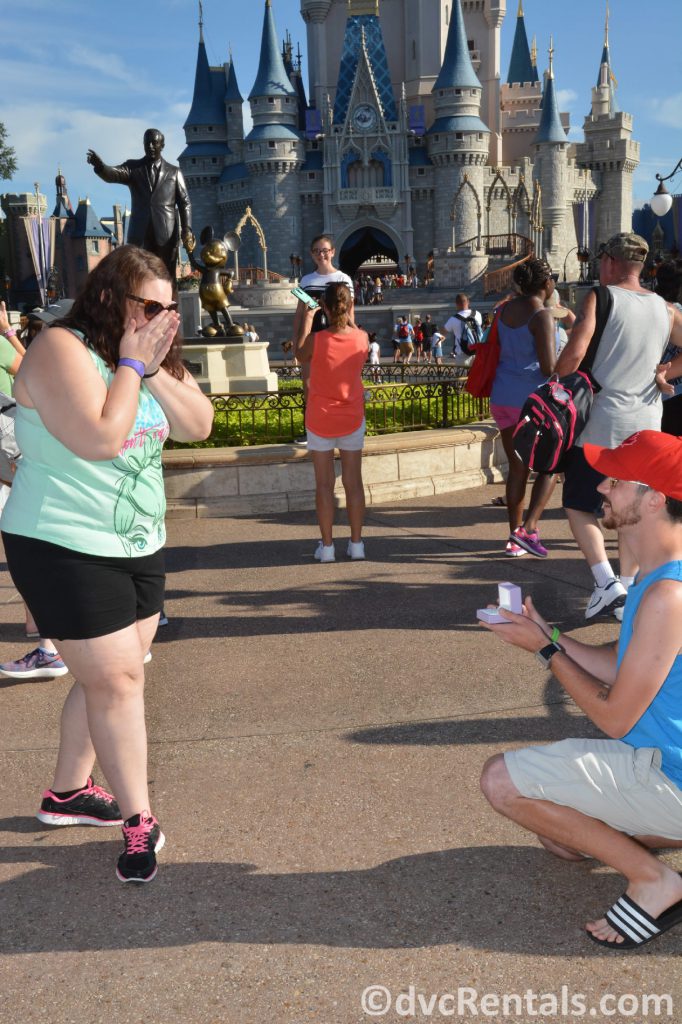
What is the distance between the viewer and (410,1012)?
218 cm

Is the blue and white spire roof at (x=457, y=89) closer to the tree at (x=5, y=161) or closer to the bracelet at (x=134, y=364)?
the tree at (x=5, y=161)

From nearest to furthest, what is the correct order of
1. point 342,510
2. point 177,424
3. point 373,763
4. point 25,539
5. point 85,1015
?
point 85,1015
point 25,539
point 177,424
point 373,763
point 342,510

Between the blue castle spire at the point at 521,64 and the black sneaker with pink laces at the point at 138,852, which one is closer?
the black sneaker with pink laces at the point at 138,852

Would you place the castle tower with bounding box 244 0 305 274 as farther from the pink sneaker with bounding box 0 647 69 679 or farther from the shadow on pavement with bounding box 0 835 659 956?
the shadow on pavement with bounding box 0 835 659 956

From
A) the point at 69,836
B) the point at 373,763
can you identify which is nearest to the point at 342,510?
the point at 373,763

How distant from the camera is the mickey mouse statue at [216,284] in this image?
11.3m

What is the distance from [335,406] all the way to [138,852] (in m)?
3.85

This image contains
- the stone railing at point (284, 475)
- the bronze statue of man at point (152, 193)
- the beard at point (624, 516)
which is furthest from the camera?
the bronze statue of man at point (152, 193)

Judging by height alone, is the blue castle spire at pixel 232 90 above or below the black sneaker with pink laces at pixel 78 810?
above

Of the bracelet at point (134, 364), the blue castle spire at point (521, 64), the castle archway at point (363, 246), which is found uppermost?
the blue castle spire at point (521, 64)

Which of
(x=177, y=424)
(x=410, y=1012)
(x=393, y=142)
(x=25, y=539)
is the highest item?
(x=393, y=142)

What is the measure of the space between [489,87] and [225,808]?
7347cm

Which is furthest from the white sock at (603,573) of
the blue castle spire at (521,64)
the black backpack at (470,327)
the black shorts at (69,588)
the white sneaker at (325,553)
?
the blue castle spire at (521,64)

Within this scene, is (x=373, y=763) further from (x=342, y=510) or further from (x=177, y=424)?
(x=342, y=510)
